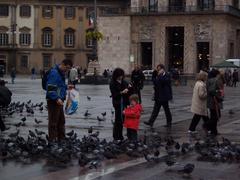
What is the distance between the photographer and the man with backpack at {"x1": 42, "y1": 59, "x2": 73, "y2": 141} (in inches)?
508

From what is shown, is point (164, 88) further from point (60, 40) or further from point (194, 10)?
point (60, 40)

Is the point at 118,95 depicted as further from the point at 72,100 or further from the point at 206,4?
the point at 206,4

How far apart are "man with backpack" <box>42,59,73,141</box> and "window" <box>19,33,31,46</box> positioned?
90.1 m

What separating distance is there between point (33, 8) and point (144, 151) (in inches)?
3626

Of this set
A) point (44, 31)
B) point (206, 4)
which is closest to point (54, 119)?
point (206, 4)

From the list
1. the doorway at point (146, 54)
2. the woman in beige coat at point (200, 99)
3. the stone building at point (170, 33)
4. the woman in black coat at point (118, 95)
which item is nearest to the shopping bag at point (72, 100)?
the woman in black coat at point (118, 95)

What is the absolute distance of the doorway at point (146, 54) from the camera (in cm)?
7572

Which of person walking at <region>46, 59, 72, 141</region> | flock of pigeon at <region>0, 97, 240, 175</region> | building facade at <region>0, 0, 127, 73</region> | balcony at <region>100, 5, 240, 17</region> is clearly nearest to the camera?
flock of pigeon at <region>0, 97, 240, 175</region>

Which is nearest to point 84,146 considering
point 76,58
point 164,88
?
point 164,88

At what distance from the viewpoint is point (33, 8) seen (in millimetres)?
101938

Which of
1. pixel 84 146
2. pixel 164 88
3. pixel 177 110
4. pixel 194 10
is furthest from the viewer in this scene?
pixel 194 10

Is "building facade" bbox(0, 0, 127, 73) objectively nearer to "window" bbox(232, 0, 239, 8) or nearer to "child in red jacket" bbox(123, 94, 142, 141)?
"window" bbox(232, 0, 239, 8)

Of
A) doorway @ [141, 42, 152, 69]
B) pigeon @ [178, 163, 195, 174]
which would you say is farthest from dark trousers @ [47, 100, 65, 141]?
doorway @ [141, 42, 152, 69]

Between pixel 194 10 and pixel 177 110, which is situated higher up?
pixel 194 10
